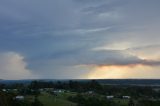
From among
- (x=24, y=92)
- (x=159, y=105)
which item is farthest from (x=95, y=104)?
(x=24, y=92)

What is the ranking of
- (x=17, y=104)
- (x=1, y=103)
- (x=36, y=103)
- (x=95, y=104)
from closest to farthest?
1. (x=1, y=103)
2. (x=17, y=104)
3. (x=36, y=103)
4. (x=95, y=104)

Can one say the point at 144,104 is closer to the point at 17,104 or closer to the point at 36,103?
the point at 36,103

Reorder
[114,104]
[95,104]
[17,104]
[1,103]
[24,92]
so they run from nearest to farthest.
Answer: [1,103], [17,104], [95,104], [114,104], [24,92]

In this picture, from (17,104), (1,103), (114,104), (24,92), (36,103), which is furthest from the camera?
(24,92)

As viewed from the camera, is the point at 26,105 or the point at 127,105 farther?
the point at 127,105

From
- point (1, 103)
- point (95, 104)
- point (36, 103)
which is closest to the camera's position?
point (1, 103)

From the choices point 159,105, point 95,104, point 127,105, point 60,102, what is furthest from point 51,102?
point 159,105

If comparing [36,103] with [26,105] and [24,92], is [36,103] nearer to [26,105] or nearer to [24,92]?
[26,105]

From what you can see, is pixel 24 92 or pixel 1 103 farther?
pixel 24 92

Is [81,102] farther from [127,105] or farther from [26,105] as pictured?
[26,105]
